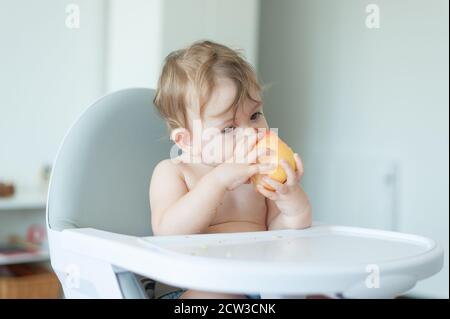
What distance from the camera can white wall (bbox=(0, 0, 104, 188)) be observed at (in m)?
2.34

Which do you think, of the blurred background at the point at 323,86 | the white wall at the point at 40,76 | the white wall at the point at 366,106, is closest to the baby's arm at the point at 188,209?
the blurred background at the point at 323,86

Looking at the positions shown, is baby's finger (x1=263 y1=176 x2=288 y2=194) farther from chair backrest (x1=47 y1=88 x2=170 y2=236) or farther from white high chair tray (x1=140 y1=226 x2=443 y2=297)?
chair backrest (x1=47 y1=88 x2=170 y2=236)

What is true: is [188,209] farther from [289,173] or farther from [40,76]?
[40,76]

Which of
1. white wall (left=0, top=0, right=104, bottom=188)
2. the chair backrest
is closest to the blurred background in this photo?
white wall (left=0, top=0, right=104, bottom=188)

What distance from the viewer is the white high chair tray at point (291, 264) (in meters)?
0.58

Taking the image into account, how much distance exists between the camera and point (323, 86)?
287 cm

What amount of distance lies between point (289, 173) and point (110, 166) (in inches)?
12.2

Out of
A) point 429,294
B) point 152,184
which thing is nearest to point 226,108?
point 152,184

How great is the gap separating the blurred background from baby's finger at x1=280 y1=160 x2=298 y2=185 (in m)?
1.51

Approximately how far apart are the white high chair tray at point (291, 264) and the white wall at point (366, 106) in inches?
69.3

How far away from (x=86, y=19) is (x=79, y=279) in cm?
195

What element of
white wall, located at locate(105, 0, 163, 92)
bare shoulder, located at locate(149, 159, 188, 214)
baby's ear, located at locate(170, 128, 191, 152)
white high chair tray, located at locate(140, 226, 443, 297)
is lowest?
white high chair tray, located at locate(140, 226, 443, 297)

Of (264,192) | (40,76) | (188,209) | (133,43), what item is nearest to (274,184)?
(264,192)

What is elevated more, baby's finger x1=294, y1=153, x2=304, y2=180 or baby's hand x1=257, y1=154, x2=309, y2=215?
baby's finger x1=294, y1=153, x2=304, y2=180
